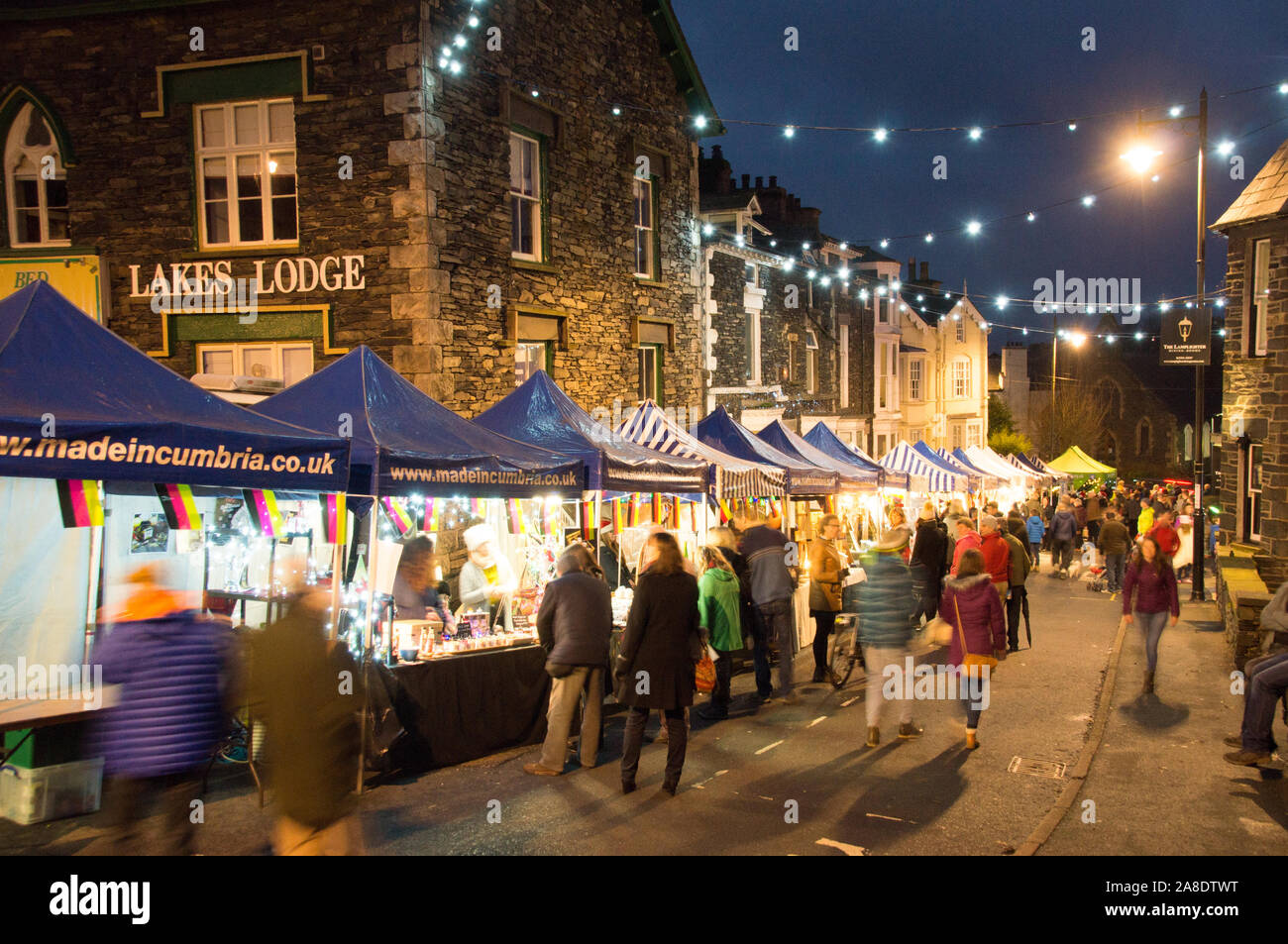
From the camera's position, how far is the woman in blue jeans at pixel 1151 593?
35.7 ft

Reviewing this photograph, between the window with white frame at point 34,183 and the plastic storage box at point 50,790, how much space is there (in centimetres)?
921

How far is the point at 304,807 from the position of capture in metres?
4.68

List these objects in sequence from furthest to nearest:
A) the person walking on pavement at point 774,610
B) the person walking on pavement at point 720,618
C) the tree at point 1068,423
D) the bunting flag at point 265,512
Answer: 1. the tree at point 1068,423
2. the person walking on pavement at point 774,610
3. the person walking on pavement at point 720,618
4. the bunting flag at point 265,512

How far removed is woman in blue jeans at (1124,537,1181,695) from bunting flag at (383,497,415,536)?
7.75 m

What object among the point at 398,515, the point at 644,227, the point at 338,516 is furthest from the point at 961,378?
the point at 338,516

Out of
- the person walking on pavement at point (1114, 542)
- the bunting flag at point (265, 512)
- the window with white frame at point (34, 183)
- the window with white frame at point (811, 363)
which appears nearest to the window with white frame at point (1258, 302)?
the person walking on pavement at point (1114, 542)

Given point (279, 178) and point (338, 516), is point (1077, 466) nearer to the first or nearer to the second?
point (279, 178)

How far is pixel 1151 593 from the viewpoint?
1100 centimetres

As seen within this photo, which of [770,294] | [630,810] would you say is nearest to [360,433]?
[630,810]

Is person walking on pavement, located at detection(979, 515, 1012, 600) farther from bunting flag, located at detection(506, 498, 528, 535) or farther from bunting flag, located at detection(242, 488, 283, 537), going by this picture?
bunting flag, located at detection(242, 488, 283, 537)

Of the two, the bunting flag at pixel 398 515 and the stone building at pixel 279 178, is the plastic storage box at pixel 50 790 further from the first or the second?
the stone building at pixel 279 178

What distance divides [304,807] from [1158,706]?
9066 mm

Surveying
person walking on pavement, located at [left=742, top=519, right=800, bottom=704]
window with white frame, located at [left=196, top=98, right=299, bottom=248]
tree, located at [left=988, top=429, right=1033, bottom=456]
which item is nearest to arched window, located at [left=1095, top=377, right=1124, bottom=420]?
tree, located at [left=988, top=429, right=1033, bottom=456]
